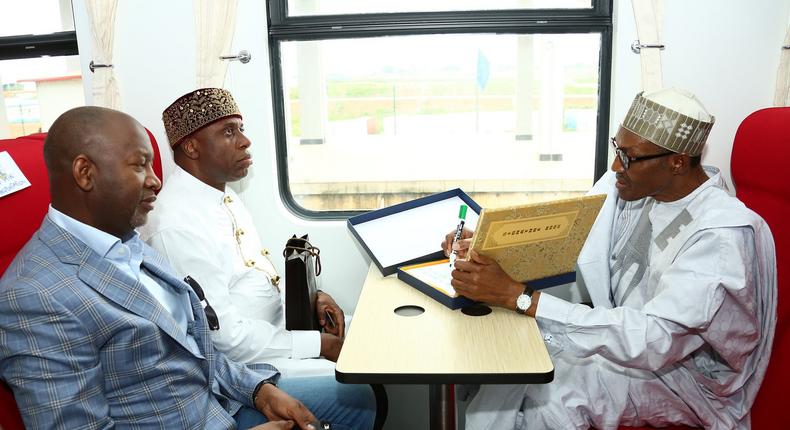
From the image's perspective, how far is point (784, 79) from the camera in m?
2.45

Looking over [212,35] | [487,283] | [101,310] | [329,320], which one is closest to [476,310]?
[487,283]

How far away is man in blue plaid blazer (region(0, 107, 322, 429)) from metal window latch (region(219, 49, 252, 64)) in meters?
1.19

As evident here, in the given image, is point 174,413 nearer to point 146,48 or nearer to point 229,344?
point 229,344

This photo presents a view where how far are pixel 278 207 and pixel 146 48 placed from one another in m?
0.96

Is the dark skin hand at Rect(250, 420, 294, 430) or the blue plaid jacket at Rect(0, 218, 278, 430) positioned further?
the dark skin hand at Rect(250, 420, 294, 430)

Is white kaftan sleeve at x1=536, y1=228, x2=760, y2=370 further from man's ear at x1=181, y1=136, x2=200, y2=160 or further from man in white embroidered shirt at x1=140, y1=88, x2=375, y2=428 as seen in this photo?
man's ear at x1=181, y1=136, x2=200, y2=160

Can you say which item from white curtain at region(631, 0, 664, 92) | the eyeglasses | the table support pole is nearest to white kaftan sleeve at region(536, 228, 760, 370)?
the eyeglasses

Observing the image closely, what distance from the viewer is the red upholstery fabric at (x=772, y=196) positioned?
1768 mm

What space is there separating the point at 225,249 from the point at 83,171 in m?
0.75

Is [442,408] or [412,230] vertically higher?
[412,230]

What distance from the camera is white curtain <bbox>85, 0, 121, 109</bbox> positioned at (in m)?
2.58

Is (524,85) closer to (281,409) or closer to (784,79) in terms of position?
(784,79)

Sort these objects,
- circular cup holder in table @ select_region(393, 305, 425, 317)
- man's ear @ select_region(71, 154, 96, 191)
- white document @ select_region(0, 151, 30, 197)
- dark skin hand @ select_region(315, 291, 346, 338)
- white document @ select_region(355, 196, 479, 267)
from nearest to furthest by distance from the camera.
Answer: man's ear @ select_region(71, 154, 96, 191)
white document @ select_region(0, 151, 30, 197)
circular cup holder in table @ select_region(393, 305, 425, 317)
white document @ select_region(355, 196, 479, 267)
dark skin hand @ select_region(315, 291, 346, 338)

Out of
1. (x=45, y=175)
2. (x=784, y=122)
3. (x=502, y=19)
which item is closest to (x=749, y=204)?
(x=784, y=122)
